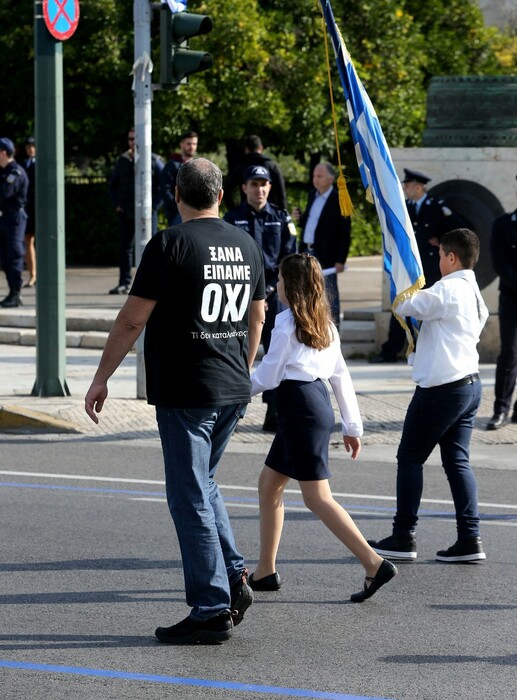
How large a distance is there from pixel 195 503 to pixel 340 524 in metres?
0.93

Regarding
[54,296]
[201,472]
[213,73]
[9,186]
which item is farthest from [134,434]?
[213,73]

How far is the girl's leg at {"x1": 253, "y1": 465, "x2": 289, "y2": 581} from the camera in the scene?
246 inches

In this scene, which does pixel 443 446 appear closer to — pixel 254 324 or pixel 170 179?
pixel 254 324

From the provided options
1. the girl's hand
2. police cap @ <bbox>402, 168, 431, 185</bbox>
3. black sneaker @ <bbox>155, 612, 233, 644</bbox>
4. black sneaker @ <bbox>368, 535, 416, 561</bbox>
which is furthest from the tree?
black sneaker @ <bbox>155, 612, 233, 644</bbox>

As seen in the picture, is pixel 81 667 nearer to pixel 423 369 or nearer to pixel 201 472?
pixel 201 472

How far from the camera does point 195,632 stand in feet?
17.7

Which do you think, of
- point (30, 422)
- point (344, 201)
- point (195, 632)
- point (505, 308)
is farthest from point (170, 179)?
point (195, 632)

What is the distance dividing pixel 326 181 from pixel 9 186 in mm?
5368

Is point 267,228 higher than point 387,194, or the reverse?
point 387,194

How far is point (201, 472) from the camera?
5.40 meters

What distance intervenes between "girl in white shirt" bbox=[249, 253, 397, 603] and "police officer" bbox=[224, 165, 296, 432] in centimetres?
377

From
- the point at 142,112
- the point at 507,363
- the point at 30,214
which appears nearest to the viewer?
the point at 507,363

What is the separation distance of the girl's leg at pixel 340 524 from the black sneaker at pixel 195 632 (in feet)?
2.79

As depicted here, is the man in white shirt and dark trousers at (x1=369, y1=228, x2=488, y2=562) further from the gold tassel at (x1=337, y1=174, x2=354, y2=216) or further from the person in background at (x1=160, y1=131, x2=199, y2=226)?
the person in background at (x1=160, y1=131, x2=199, y2=226)
